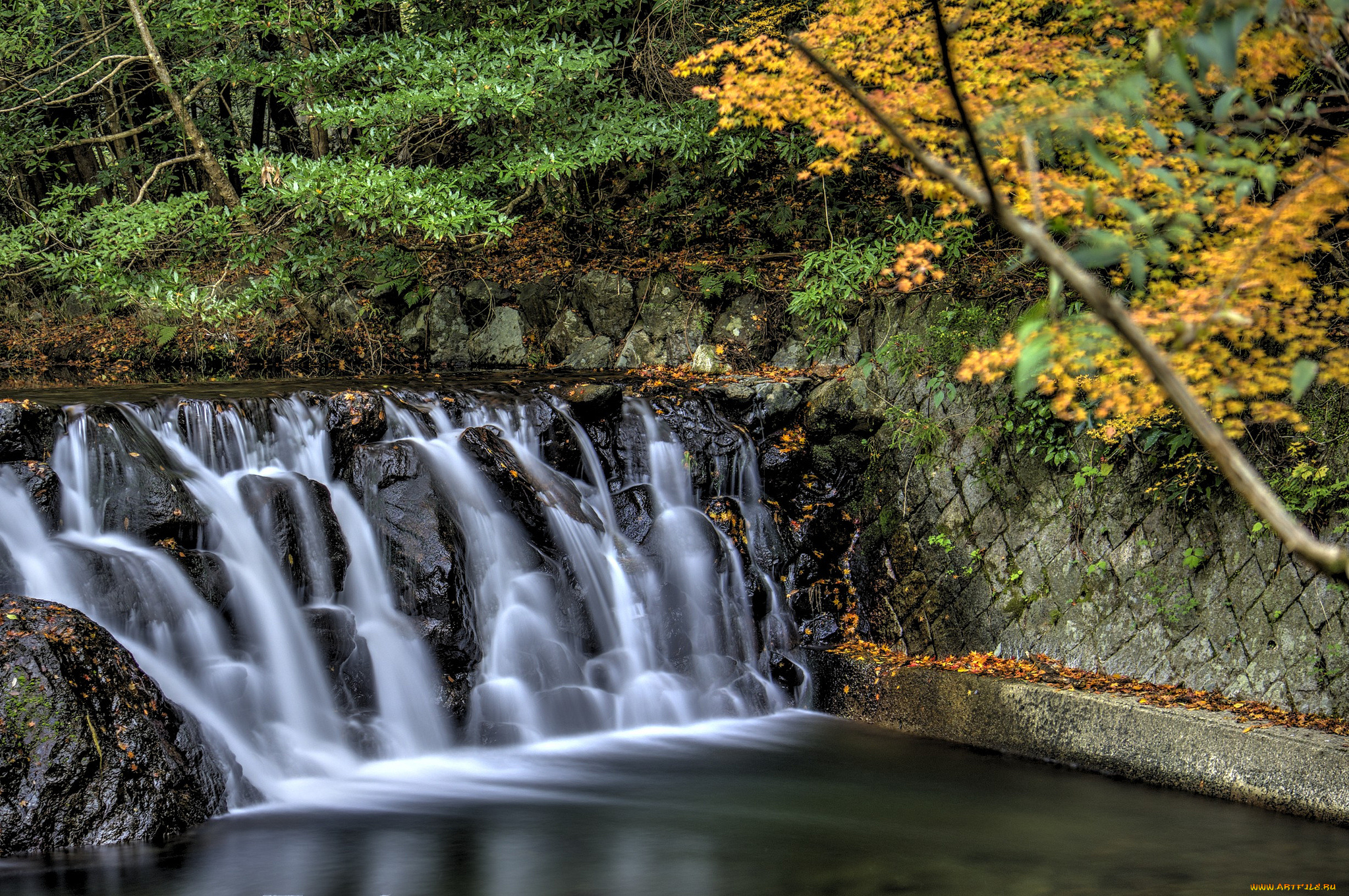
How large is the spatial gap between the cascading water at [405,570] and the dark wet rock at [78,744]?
2.20ft

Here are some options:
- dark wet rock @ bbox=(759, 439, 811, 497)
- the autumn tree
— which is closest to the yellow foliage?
the autumn tree

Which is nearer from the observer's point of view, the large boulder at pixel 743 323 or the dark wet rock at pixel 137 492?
the dark wet rock at pixel 137 492

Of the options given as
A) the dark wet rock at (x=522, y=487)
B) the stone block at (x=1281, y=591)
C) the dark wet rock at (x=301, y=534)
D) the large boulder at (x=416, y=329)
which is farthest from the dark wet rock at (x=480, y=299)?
the stone block at (x=1281, y=591)

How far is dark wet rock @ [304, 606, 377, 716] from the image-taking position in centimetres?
636

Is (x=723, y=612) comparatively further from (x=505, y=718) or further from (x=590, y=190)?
(x=590, y=190)

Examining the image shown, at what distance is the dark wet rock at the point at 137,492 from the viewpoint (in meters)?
6.25

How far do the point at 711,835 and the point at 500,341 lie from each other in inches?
302

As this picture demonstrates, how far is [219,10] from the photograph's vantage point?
944cm

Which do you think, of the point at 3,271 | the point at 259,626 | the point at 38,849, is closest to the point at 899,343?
the point at 259,626

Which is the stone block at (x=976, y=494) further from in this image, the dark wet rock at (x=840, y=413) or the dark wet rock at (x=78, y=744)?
the dark wet rock at (x=78, y=744)

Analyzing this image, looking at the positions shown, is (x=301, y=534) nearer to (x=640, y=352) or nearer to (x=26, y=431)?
(x=26, y=431)

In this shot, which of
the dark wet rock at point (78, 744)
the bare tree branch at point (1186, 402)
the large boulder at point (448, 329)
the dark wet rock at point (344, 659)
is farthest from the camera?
the large boulder at point (448, 329)

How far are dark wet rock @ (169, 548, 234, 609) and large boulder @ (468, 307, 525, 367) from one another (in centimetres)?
578

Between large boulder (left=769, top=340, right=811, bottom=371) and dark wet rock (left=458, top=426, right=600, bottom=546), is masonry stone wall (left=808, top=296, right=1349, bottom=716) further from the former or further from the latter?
dark wet rock (left=458, top=426, right=600, bottom=546)
